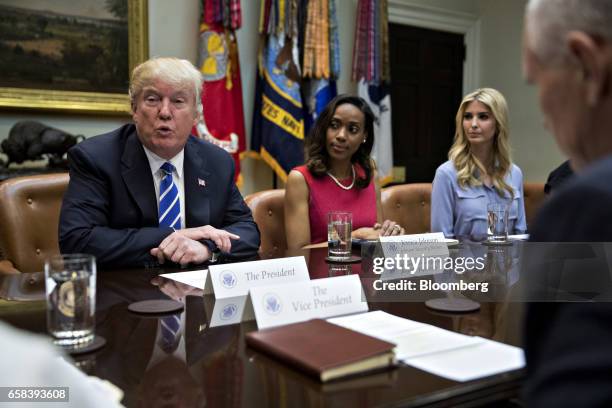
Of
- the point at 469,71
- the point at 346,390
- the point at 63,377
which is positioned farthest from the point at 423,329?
the point at 469,71

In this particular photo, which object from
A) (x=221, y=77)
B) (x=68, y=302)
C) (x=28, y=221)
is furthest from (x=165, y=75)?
(x=221, y=77)

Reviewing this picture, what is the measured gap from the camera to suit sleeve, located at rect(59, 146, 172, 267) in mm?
1768

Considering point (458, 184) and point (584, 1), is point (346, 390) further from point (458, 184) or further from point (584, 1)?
point (458, 184)

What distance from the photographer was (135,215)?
6.44ft

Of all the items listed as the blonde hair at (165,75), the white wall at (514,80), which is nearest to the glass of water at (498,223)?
the blonde hair at (165,75)

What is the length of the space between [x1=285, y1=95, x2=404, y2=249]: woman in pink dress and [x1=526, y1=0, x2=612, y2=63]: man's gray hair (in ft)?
6.52

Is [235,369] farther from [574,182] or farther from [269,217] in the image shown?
[269,217]

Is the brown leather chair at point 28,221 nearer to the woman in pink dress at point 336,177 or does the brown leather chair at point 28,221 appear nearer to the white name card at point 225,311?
the woman in pink dress at point 336,177

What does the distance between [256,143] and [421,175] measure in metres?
2.05

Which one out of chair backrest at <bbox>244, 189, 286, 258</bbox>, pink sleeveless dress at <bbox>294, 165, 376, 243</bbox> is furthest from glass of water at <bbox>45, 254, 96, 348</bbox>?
pink sleeveless dress at <bbox>294, 165, 376, 243</bbox>

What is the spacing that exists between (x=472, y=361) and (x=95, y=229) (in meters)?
1.33

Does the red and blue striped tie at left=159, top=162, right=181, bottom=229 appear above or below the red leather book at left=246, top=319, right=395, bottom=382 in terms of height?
above

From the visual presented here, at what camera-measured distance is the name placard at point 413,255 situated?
165cm

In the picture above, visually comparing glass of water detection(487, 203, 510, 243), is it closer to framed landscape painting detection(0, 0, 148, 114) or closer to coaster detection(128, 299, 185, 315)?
coaster detection(128, 299, 185, 315)
